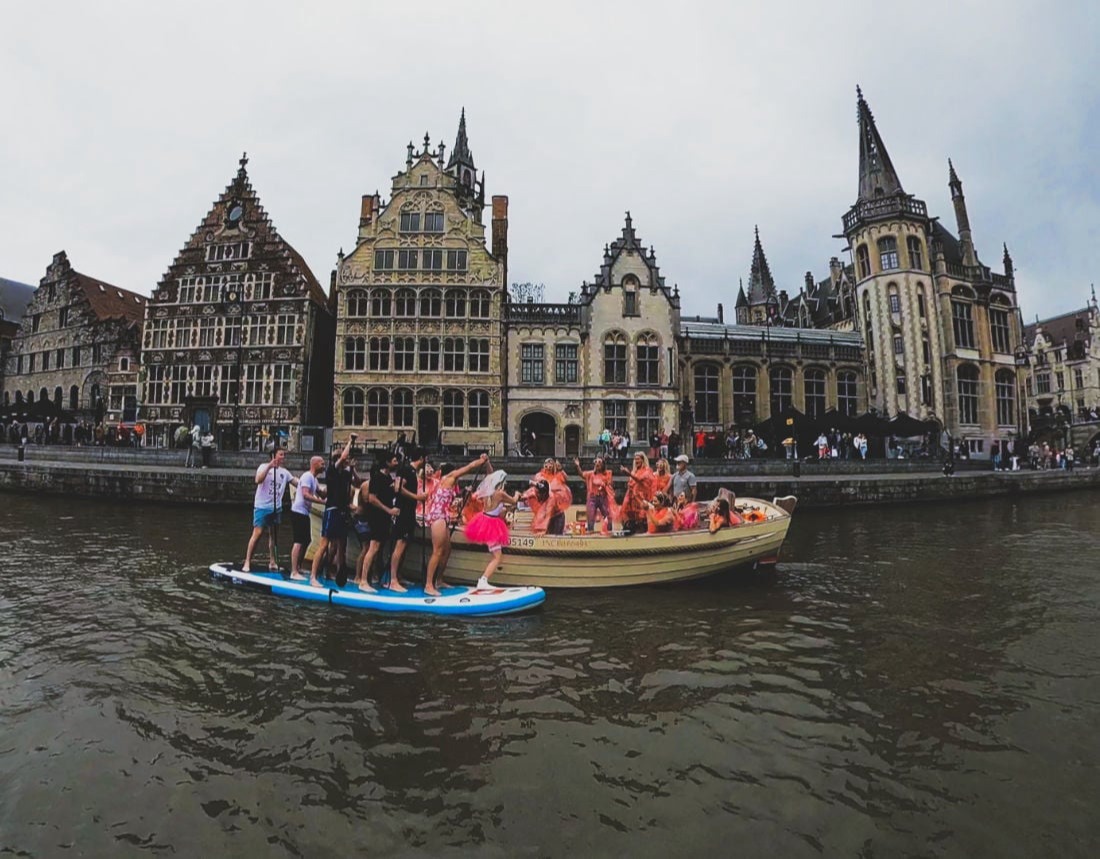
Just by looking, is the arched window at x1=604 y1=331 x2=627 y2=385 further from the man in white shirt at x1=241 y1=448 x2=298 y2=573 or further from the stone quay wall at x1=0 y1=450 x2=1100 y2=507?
the man in white shirt at x1=241 y1=448 x2=298 y2=573

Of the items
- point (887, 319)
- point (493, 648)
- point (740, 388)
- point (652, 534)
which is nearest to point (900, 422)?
point (740, 388)

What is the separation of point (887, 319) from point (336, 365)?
39097 millimetres

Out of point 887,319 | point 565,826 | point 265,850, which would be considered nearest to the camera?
point 265,850

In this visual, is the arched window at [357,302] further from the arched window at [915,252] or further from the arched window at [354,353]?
the arched window at [915,252]

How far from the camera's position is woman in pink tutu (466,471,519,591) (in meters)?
9.48

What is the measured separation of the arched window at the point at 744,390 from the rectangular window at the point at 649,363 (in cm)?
628

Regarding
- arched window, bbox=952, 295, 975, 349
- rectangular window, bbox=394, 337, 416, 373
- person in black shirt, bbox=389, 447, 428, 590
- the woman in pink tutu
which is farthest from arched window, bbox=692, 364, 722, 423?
person in black shirt, bbox=389, 447, 428, 590

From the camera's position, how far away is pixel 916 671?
6602 mm

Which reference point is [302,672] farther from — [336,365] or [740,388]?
[740,388]

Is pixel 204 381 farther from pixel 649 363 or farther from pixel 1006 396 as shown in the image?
pixel 1006 396

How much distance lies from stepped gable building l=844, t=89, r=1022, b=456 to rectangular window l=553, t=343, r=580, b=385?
74.2 feet

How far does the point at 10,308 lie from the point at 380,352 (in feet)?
151

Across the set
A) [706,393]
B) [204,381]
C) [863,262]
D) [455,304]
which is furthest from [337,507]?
[863,262]

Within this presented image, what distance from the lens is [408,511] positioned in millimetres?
9352
